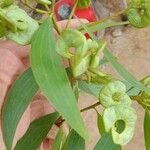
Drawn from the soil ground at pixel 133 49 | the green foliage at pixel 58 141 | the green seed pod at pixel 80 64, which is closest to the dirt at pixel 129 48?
the soil ground at pixel 133 49

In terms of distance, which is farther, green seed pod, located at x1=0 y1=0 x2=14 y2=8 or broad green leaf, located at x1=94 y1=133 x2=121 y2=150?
broad green leaf, located at x1=94 y1=133 x2=121 y2=150

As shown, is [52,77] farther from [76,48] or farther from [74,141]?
[74,141]

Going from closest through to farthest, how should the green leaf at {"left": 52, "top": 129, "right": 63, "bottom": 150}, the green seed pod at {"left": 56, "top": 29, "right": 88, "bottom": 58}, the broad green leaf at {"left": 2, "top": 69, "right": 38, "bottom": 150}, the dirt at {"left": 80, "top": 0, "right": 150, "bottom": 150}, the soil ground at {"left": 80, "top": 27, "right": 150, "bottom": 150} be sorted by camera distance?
the green seed pod at {"left": 56, "top": 29, "right": 88, "bottom": 58} < the broad green leaf at {"left": 2, "top": 69, "right": 38, "bottom": 150} < the green leaf at {"left": 52, "top": 129, "right": 63, "bottom": 150} < the dirt at {"left": 80, "top": 0, "right": 150, "bottom": 150} < the soil ground at {"left": 80, "top": 27, "right": 150, "bottom": 150}

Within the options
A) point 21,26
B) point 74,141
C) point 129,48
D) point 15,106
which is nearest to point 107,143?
point 74,141

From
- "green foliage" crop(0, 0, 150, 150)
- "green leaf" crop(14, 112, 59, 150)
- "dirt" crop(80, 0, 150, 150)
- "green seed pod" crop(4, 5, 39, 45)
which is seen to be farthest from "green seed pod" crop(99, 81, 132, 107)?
"dirt" crop(80, 0, 150, 150)

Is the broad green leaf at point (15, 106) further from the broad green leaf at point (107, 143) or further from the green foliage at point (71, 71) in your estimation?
the broad green leaf at point (107, 143)

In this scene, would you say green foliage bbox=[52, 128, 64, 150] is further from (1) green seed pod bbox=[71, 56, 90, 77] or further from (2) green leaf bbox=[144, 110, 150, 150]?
(1) green seed pod bbox=[71, 56, 90, 77]

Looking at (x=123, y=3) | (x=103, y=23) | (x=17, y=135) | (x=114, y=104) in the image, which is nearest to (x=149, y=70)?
(x=123, y=3)
